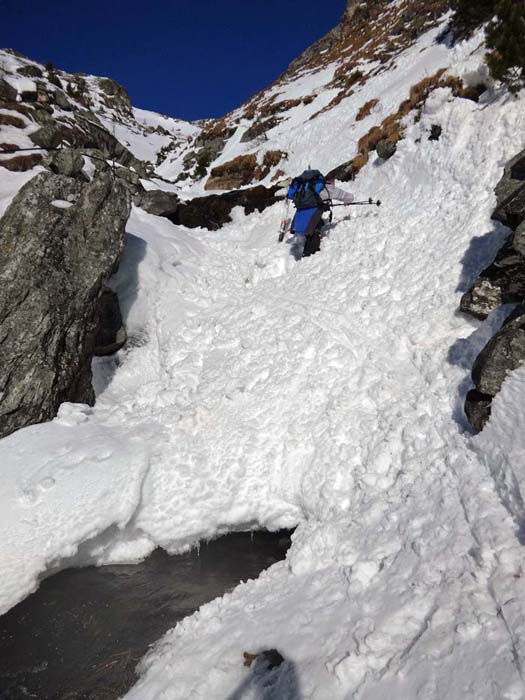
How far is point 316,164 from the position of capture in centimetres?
2167

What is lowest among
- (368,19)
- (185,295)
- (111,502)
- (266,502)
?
(111,502)

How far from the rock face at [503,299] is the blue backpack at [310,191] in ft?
19.7

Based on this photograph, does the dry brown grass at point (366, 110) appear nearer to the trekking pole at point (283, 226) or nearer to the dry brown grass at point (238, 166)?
the dry brown grass at point (238, 166)

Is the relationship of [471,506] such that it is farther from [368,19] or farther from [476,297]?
[368,19]

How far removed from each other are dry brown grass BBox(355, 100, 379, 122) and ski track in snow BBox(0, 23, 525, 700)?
7.59 m

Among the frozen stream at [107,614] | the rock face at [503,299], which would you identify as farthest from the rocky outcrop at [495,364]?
the frozen stream at [107,614]

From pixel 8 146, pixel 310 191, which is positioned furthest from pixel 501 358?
pixel 8 146

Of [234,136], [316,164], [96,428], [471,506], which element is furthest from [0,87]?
[471,506]

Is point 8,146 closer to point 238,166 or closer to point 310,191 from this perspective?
point 238,166

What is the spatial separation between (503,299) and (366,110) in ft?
58.9

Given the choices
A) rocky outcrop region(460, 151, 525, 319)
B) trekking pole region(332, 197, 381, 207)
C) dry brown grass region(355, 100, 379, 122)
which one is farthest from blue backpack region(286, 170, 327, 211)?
dry brown grass region(355, 100, 379, 122)

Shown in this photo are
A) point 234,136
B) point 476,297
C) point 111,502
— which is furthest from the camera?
point 234,136

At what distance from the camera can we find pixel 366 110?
71.8 feet

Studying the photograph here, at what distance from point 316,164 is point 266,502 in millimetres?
18588
